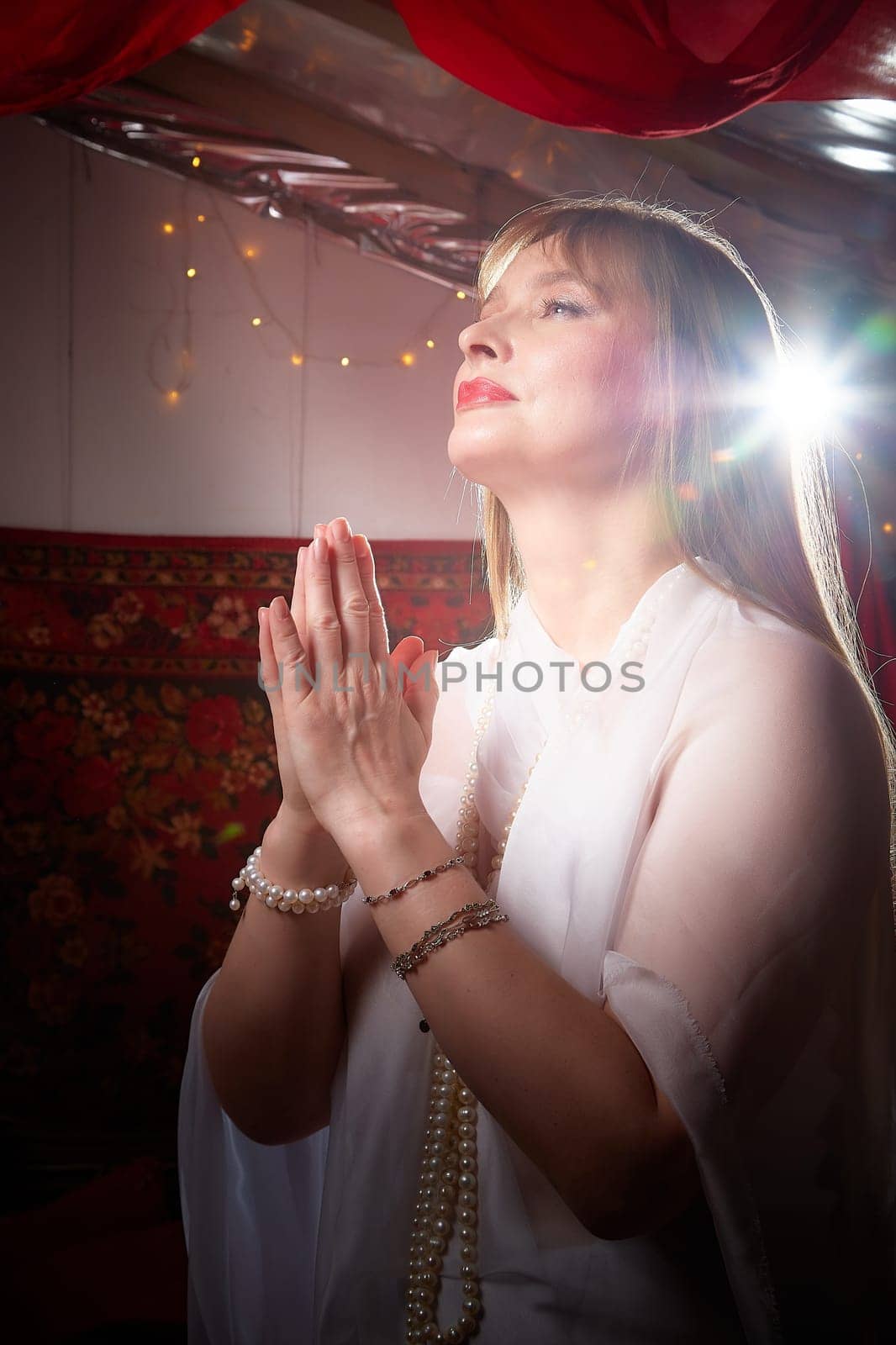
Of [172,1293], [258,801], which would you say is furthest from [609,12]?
[172,1293]

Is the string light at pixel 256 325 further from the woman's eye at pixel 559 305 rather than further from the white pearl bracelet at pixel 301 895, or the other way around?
the white pearl bracelet at pixel 301 895

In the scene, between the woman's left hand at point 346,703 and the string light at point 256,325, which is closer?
the woman's left hand at point 346,703

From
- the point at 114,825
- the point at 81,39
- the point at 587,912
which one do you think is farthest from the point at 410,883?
the point at 114,825

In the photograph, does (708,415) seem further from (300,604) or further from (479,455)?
(300,604)

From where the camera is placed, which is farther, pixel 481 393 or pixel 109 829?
pixel 109 829

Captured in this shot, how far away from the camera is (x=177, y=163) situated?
2.05m

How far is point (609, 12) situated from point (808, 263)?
1.94 ft

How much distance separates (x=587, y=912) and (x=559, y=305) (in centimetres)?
59

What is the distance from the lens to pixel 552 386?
0.90m

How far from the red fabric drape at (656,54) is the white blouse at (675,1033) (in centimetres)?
79

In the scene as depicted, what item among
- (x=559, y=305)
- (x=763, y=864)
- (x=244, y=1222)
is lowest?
(x=244, y=1222)

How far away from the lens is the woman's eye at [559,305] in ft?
3.10

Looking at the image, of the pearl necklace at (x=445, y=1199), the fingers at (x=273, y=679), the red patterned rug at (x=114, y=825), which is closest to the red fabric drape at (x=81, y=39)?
the red patterned rug at (x=114, y=825)

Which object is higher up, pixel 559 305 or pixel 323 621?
pixel 559 305
